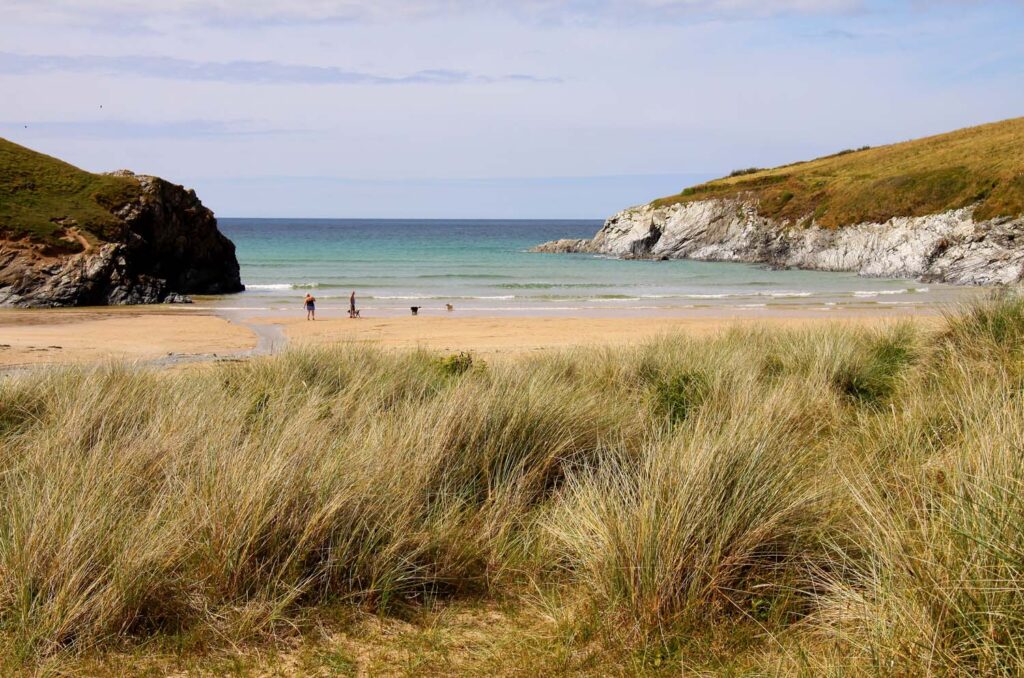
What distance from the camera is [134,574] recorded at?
3.89 m

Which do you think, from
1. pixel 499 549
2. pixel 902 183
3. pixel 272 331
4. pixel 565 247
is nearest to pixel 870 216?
pixel 902 183

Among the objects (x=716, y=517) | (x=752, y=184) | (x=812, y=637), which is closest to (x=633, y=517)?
(x=716, y=517)

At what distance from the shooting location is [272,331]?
80.1ft

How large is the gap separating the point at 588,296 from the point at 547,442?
3357 centimetres

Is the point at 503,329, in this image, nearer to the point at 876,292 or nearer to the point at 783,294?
the point at 783,294

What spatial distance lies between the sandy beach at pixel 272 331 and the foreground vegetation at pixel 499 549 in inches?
355

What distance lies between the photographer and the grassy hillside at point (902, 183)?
2013 inches

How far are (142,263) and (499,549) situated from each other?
34.5m

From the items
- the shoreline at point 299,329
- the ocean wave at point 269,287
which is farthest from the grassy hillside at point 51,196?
the ocean wave at point 269,287

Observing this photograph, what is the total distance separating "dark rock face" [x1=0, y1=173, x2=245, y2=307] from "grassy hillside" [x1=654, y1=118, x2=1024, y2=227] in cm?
4218

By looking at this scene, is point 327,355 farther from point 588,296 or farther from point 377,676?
point 588,296

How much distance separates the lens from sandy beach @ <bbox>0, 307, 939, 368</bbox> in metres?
18.3

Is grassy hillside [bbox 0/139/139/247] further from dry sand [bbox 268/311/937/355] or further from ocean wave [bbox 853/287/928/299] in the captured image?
ocean wave [bbox 853/287/928/299]

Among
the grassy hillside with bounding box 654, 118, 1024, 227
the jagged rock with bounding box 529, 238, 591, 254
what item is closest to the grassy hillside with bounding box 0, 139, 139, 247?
the grassy hillside with bounding box 654, 118, 1024, 227
